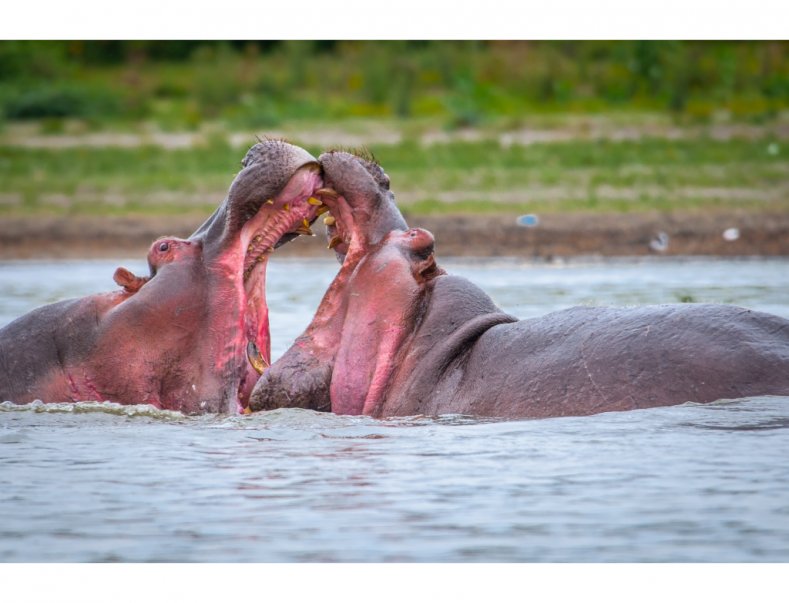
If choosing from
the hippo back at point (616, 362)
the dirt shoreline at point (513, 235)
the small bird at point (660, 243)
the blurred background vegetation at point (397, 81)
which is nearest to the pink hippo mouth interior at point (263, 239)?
the hippo back at point (616, 362)

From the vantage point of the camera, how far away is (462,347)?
5.30 metres

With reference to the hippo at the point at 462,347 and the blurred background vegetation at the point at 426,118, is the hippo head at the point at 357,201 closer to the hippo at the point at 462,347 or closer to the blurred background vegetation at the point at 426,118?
the hippo at the point at 462,347

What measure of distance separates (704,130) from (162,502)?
59.7ft

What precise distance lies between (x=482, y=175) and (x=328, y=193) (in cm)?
1411

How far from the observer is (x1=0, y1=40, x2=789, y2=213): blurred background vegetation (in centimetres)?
1919

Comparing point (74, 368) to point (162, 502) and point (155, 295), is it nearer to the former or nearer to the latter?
point (155, 295)

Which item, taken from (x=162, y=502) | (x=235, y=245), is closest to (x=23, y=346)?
(x=235, y=245)

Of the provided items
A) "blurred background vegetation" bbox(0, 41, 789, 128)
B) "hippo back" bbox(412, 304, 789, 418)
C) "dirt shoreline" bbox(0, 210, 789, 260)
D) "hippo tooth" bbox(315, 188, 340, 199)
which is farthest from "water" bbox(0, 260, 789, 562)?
"blurred background vegetation" bbox(0, 41, 789, 128)

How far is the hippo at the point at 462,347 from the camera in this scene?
188 inches

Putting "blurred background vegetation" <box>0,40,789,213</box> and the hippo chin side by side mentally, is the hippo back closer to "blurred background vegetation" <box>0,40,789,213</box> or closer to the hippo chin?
the hippo chin

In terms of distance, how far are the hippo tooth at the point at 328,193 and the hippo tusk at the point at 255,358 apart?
32.5 inches

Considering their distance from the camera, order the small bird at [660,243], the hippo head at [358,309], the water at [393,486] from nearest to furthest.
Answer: the water at [393,486] < the hippo head at [358,309] < the small bird at [660,243]

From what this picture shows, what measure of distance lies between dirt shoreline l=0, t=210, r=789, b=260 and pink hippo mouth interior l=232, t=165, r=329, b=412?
11381mm

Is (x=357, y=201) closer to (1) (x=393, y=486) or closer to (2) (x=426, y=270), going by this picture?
(2) (x=426, y=270)
